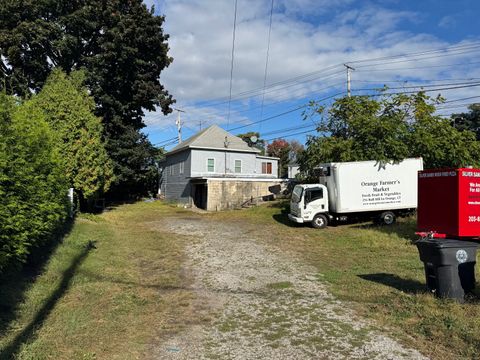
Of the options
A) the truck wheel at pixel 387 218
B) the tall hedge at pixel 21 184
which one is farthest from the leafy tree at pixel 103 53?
the tall hedge at pixel 21 184

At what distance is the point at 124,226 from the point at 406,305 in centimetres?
1650

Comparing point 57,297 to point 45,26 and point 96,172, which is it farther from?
point 45,26

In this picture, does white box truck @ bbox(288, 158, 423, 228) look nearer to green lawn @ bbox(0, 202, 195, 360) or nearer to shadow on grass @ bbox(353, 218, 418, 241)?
shadow on grass @ bbox(353, 218, 418, 241)

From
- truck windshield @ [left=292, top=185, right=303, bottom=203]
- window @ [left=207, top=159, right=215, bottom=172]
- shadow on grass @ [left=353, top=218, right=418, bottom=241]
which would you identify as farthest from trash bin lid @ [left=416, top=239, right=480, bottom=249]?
window @ [left=207, top=159, right=215, bottom=172]

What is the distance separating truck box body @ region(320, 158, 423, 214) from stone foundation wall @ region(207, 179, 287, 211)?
12521mm

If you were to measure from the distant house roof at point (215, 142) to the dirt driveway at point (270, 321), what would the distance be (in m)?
25.2

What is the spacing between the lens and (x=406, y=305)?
733 centimetres

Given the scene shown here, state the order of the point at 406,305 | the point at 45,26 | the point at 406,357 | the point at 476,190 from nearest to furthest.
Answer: the point at 406,357 → the point at 406,305 → the point at 476,190 → the point at 45,26

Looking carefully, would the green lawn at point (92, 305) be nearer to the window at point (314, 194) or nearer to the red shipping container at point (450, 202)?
the red shipping container at point (450, 202)

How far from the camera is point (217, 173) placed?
122ft

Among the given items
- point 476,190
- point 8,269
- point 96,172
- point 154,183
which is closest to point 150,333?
point 8,269

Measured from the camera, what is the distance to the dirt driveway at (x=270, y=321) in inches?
219

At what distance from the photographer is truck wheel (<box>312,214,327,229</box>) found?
20.1 m

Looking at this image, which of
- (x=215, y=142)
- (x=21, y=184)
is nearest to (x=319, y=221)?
(x=21, y=184)
